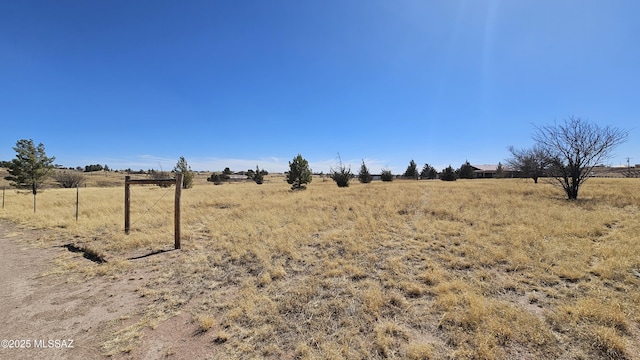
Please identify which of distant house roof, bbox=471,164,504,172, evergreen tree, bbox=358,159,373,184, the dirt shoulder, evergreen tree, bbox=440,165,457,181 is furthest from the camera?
distant house roof, bbox=471,164,504,172

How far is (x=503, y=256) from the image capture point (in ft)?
19.4

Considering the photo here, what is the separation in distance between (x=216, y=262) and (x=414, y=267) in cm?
493

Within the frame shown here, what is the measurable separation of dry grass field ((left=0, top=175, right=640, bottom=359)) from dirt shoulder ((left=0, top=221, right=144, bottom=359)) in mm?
302

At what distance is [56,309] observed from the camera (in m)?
4.36

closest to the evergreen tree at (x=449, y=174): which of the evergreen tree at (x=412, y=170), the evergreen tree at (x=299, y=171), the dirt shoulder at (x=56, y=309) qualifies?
the evergreen tree at (x=412, y=170)

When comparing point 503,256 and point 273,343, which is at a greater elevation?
point 503,256

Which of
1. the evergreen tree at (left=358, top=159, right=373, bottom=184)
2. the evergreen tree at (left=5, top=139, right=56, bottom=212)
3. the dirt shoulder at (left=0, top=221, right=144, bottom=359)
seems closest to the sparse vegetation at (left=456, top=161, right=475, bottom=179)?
the evergreen tree at (left=358, top=159, right=373, bottom=184)

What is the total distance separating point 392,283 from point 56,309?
6.11 m

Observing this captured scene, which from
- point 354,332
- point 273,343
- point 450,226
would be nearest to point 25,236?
point 273,343

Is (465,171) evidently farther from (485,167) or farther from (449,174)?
(485,167)

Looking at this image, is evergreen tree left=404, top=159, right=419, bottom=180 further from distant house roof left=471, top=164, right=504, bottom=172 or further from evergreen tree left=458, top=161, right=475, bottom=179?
distant house roof left=471, top=164, right=504, bottom=172

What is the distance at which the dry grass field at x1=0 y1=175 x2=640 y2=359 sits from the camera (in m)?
3.25

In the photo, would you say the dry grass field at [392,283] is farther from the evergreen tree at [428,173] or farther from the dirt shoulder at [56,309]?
the evergreen tree at [428,173]

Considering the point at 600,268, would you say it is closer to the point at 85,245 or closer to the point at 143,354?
the point at 143,354
